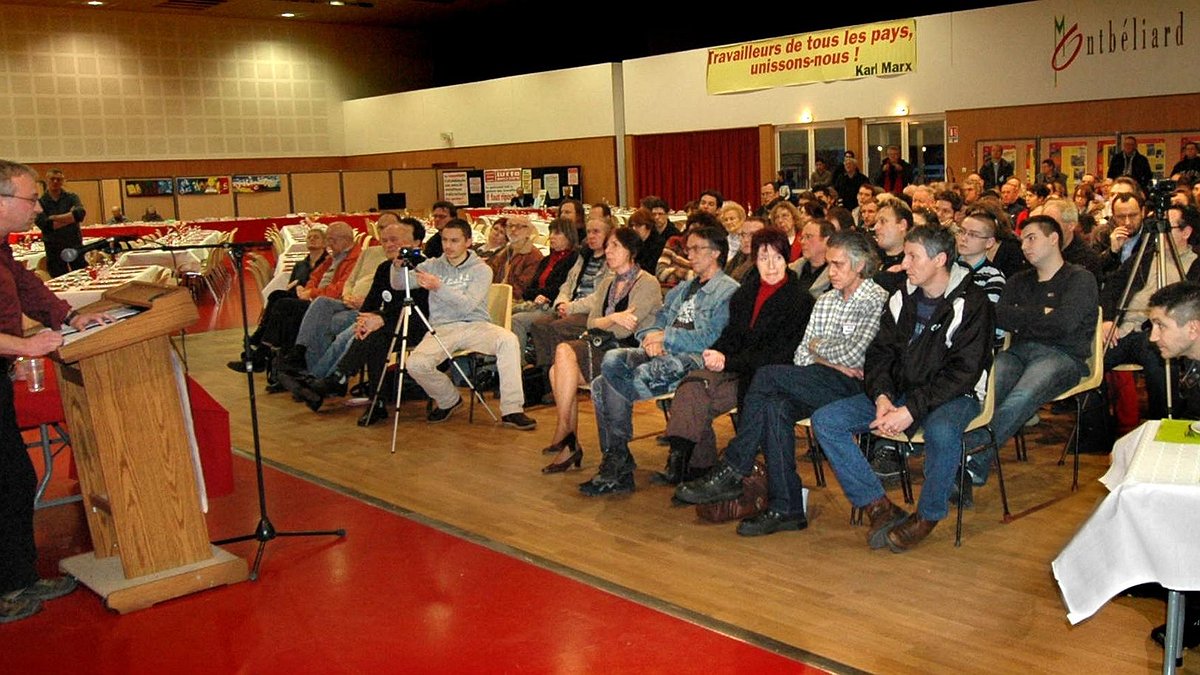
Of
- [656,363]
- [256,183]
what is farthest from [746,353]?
[256,183]

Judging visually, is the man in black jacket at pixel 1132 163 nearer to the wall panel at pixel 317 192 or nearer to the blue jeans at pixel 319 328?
the blue jeans at pixel 319 328

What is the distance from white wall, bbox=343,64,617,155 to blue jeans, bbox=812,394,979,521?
1641cm

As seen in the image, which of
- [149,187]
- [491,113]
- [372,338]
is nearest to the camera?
[372,338]

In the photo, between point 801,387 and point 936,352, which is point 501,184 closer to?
point 801,387

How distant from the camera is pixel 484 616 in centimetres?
384

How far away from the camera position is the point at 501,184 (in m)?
22.5

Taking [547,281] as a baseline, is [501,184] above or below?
above

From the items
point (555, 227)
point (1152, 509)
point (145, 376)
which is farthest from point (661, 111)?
point (1152, 509)

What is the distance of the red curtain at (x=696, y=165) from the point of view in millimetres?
18078

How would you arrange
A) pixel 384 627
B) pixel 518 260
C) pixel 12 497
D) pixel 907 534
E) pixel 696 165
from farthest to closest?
pixel 696 165, pixel 518 260, pixel 907 534, pixel 12 497, pixel 384 627

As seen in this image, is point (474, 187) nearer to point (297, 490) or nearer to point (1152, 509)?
point (297, 490)

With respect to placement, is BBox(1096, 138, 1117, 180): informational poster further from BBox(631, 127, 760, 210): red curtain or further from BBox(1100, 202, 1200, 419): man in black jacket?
BBox(1100, 202, 1200, 419): man in black jacket

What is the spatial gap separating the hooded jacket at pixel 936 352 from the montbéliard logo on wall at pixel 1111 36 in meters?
10.1

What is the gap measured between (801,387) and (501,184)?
723 inches
